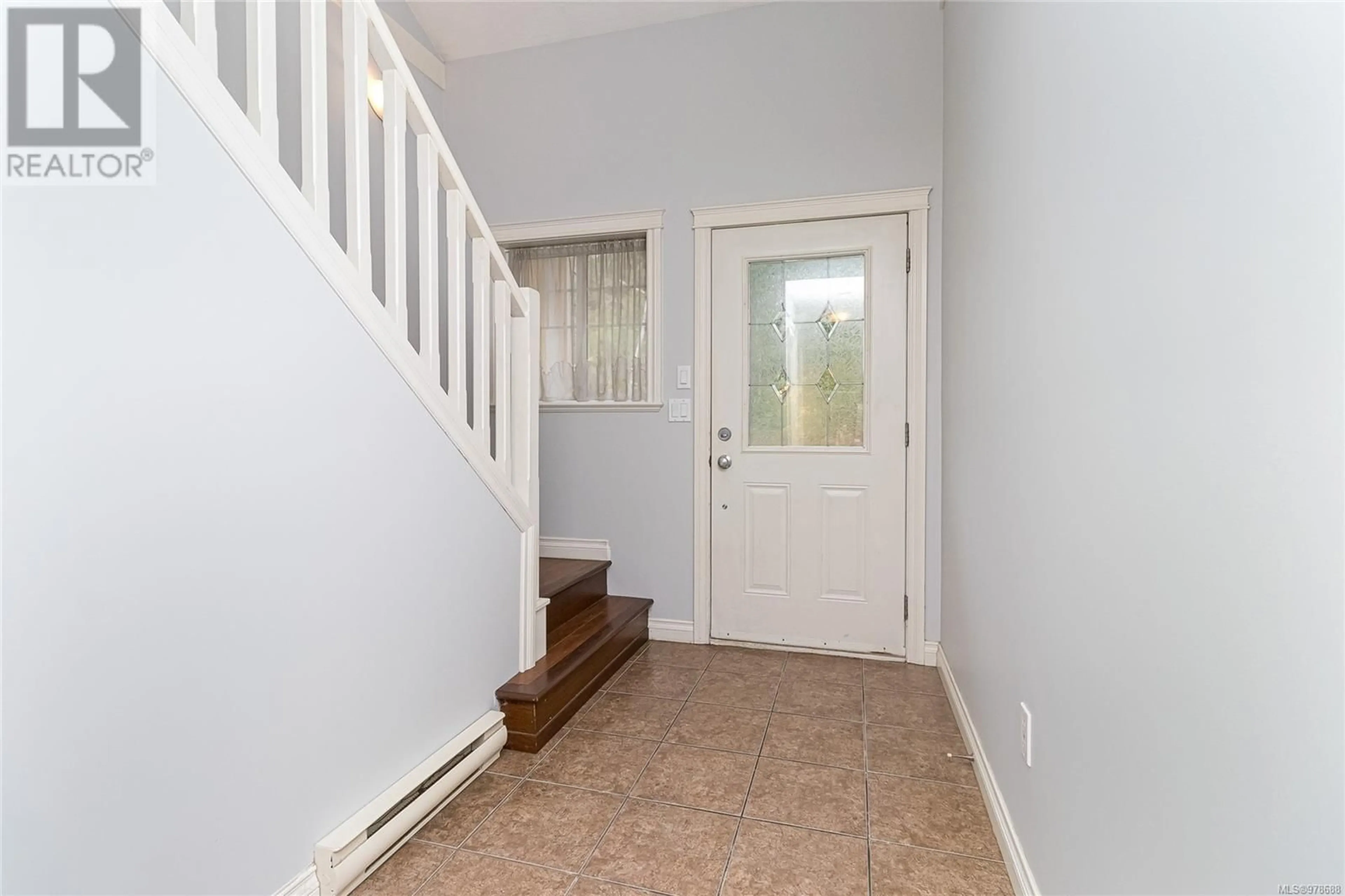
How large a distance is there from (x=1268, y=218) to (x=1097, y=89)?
0.57 m

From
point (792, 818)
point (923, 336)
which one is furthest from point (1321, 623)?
point (923, 336)

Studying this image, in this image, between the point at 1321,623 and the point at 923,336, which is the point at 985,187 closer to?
the point at 923,336

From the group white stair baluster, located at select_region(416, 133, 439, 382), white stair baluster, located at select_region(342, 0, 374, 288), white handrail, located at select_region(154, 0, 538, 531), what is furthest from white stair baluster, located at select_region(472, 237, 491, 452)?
white stair baluster, located at select_region(342, 0, 374, 288)

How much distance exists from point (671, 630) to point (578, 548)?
25.9 inches

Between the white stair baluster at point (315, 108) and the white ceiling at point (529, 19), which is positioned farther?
the white ceiling at point (529, 19)

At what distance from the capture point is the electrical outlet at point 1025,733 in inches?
53.4

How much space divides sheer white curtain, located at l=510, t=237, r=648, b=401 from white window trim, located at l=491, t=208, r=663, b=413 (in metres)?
0.06

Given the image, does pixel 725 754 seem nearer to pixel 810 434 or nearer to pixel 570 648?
pixel 570 648

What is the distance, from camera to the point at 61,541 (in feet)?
3.04

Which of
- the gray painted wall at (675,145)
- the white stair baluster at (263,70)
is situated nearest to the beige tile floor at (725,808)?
the gray painted wall at (675,145)

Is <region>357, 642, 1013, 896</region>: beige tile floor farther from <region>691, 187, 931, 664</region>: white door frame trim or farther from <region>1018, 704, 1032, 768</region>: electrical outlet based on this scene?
<region>691, 187, 931, 664</region>: white door frame trim

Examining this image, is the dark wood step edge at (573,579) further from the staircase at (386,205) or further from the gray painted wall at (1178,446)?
the gray painted wall at (1178,446)

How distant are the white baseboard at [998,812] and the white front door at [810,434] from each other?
0.72 meters

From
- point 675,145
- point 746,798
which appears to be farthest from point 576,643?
point 675,145
